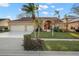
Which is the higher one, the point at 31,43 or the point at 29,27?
the point at 29,27

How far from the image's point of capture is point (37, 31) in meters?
9.05

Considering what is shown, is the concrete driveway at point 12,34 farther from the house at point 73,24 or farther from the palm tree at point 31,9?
the house at point 73,24

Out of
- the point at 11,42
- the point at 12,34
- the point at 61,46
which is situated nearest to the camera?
the point at 12,34

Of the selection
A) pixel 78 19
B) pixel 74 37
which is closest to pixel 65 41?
pixel 74 37

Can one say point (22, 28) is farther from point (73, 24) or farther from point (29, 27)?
point (73, 24)

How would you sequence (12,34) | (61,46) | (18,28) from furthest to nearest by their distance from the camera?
(61,46)
(12,34)
(18,28)

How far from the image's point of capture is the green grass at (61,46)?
9.20 m

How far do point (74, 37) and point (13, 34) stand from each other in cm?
221

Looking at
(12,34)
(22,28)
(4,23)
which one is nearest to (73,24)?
(22,28)

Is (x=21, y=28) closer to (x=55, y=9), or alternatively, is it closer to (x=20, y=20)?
(x=20, y=20)

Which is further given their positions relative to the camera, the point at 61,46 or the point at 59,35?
the point at 61,46

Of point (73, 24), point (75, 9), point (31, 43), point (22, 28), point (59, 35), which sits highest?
point (75, 9)

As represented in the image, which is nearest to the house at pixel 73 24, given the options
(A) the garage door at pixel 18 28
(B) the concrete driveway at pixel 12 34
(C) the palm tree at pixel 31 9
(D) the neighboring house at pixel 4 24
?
(C) the palm tree at pixel 31 9

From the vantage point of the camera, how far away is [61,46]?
930 centimetres
